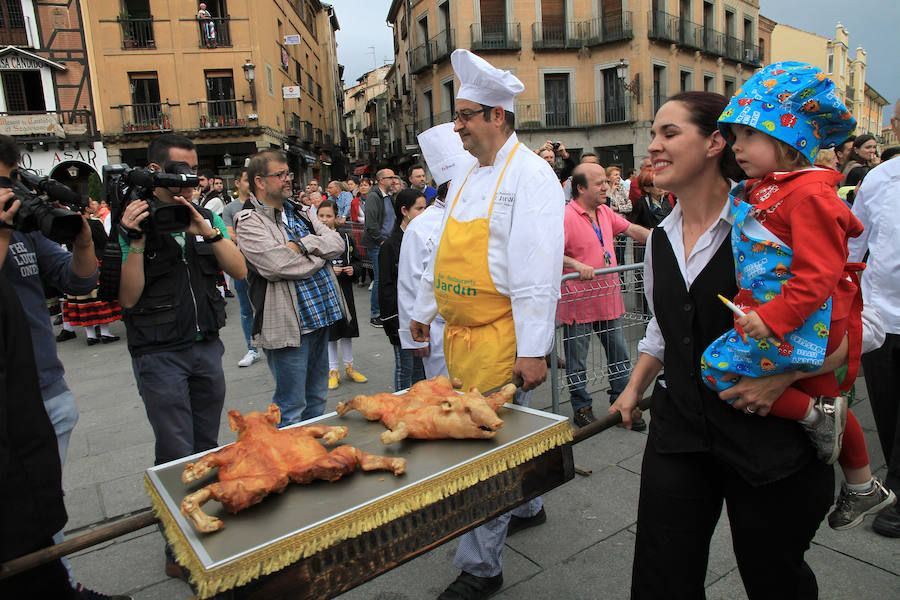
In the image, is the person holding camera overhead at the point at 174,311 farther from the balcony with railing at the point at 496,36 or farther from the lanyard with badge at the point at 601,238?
the balcony with railing at the point at 496,36

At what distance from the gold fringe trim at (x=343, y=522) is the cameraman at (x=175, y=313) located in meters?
1.24

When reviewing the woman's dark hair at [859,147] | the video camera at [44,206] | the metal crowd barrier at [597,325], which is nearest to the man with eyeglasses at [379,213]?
the metal crowd barrier at [597,325]

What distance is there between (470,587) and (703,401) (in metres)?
1.57

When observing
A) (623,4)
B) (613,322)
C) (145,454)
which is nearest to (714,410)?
(613,322)

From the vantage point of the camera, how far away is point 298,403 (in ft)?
13.0

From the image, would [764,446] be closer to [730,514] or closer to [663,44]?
[730,514]

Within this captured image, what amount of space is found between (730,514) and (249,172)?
3403 mm

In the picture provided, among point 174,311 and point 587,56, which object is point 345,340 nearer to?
point 174,311

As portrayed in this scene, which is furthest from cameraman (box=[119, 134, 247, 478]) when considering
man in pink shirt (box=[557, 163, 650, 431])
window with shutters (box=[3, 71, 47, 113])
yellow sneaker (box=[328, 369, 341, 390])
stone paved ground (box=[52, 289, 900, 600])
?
window with shutters (box=[3, 71, 47, 113])

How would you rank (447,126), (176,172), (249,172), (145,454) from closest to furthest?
(176,172) < (249,172) < (447,126) < (145,454)

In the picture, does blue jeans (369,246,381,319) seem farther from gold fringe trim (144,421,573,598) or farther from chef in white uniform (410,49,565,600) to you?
gold fringe trim (144,421,573,598)

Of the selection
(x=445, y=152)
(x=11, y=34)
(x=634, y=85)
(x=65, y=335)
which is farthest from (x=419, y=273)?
(x=11, y=34)

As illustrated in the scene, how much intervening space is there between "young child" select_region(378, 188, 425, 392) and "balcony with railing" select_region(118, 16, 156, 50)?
25.7m

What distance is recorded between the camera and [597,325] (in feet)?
16.0
